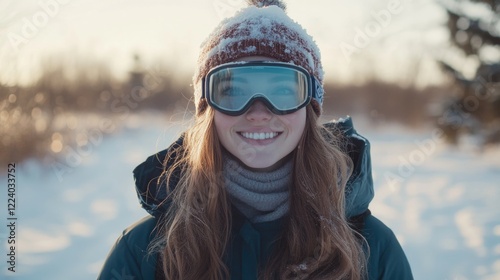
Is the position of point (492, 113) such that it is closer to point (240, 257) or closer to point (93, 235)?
point (93, 235)

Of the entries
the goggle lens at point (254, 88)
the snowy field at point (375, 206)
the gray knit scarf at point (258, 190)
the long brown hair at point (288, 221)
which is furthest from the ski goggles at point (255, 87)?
the snowy field at point (375, 206)

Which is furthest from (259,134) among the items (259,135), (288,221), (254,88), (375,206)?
(375,206)

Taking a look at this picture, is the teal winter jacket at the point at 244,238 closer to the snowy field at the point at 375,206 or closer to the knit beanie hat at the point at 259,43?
the knit beanie hat at the point at 259,43

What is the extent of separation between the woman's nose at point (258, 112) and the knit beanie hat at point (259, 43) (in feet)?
0.65

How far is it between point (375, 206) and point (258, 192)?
17.6 feet

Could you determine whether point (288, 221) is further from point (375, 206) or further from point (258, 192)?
point (375, 206)

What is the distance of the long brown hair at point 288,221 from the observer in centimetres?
182

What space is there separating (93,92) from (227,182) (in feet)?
30.8

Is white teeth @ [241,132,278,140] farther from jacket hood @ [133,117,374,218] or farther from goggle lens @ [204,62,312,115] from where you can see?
jacket hood @ [133,117,374,218]

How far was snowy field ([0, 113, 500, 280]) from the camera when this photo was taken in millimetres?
5078

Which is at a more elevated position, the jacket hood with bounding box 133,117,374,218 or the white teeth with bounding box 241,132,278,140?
the white teeth with bounding box 241,132,278,140

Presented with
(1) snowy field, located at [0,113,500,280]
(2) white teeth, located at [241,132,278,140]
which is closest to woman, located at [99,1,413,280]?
(2) white teeth, located at [241,132,278,140]

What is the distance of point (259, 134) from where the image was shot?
1832 millimetres

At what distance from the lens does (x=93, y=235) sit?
5.76 meters
